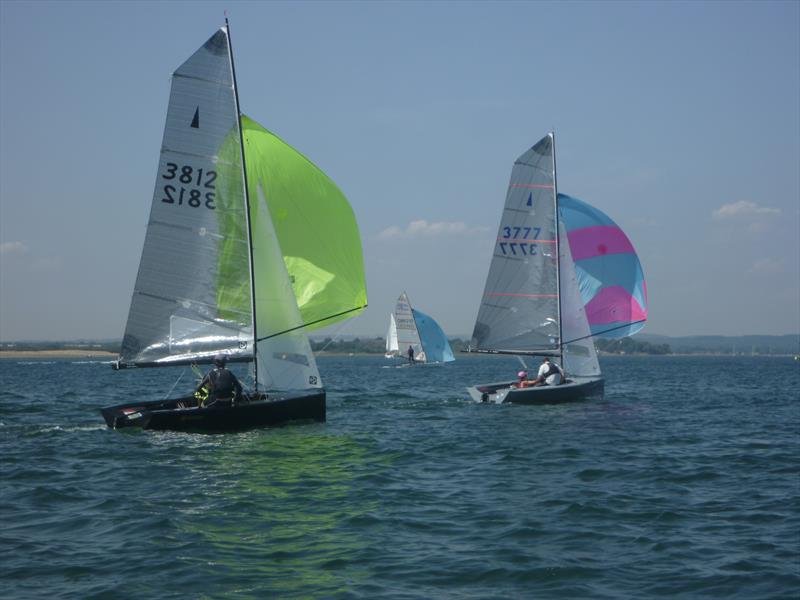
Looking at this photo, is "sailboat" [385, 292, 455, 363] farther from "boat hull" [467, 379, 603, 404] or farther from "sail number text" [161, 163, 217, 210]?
"sail number text" [161, 163, 217, 210]

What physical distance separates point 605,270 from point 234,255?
16.6 meters

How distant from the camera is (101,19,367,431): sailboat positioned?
20.9 meters

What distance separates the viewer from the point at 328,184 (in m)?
21.8

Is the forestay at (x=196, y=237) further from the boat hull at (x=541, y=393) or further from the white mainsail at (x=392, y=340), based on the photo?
the white mainsail at (x=392, y=340)

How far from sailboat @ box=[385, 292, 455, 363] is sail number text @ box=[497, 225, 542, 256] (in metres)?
48.8

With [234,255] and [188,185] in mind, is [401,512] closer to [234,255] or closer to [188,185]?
[234,255]

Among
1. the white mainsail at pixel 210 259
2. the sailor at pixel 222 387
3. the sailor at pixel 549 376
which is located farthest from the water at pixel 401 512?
the sailor at pixel 549 376

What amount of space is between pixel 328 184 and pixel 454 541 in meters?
12.4

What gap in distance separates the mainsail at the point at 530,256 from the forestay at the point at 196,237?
12.3 meters

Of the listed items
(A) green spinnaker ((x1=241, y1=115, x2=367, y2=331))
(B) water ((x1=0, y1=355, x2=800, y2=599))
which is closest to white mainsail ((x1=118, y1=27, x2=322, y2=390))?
(A) green spinnaker ((x1=241, y1=115, x2=367, y2=331))

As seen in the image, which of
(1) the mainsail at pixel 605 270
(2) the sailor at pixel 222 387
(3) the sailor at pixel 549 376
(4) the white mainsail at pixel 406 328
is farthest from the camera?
(4) the white mainsail at pixel 406 328

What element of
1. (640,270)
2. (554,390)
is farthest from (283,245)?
(640,270)

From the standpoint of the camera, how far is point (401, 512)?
1262 centimetres

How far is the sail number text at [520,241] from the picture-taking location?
103 feet
